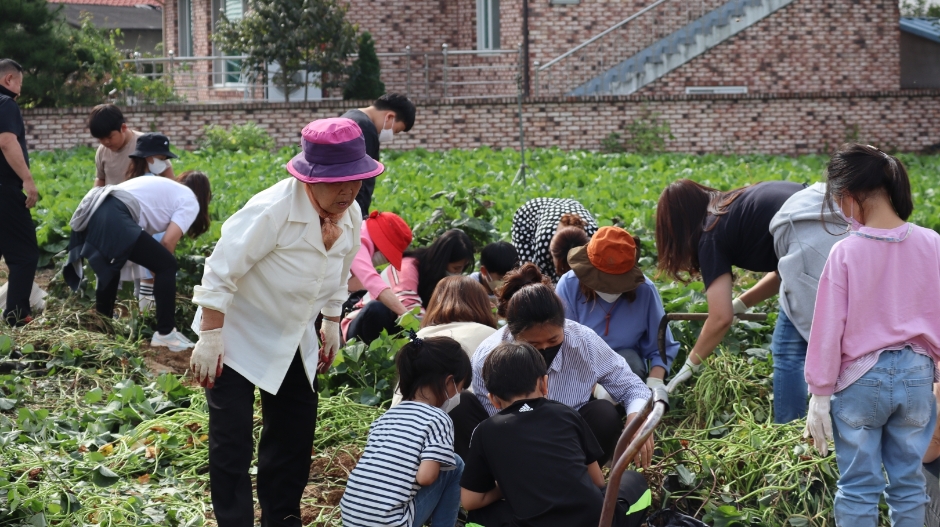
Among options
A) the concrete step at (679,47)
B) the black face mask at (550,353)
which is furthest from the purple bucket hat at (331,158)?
the concrete step at (679,47)

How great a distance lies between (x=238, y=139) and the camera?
15023 mm

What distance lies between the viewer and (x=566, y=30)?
18.1 m

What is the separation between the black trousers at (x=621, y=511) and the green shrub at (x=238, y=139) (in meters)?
11.7

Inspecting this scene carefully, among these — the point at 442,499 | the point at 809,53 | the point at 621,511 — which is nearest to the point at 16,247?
the point at 442,499

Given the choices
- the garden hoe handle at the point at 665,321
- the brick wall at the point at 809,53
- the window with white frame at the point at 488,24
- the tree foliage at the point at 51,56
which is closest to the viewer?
the garden hoe handle at the point at 665,321

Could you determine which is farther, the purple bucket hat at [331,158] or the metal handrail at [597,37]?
the metal handrail at [597,37]

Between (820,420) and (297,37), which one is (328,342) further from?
(297,37)

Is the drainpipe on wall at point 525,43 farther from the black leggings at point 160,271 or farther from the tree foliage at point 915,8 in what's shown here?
the black leggings at point 160,271

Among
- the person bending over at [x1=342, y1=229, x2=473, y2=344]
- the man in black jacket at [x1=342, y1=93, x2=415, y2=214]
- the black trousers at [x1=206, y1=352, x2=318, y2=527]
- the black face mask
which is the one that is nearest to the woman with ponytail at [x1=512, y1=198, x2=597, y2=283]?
the person bending over at [x1=342, y1=229, x2=473, y2=344]

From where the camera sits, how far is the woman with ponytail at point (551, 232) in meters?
5.55

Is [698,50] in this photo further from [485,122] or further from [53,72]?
[53,72]

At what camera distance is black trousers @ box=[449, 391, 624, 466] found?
4164 millimetres

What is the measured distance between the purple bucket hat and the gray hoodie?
5.70 ft

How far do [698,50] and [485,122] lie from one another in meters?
4.39
